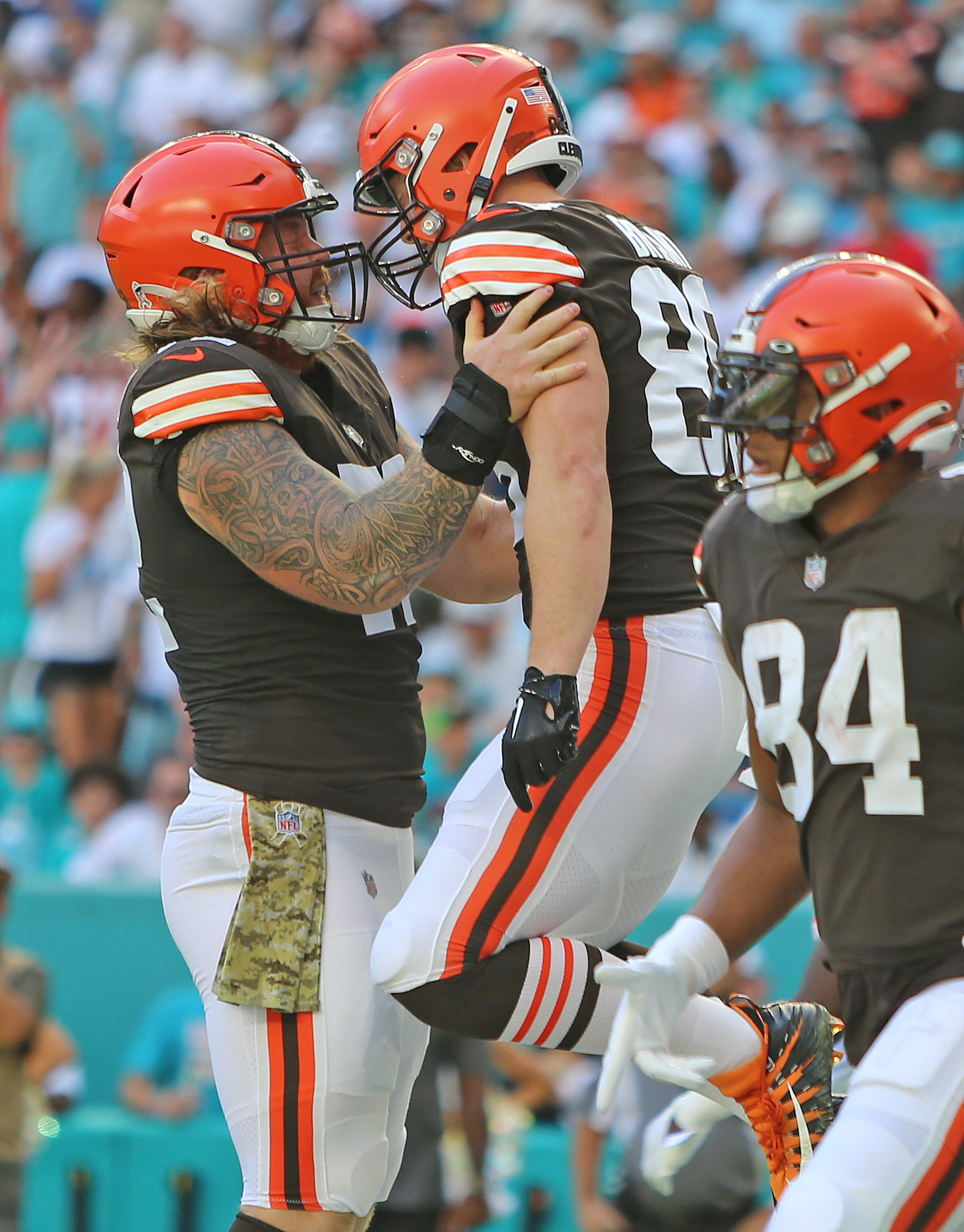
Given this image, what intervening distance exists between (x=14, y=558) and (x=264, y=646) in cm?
585

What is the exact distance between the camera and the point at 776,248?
8359mm

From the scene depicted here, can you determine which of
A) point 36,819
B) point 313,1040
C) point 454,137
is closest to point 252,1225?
point 313,1040

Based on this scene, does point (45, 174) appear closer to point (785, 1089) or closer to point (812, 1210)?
point (785, 1089)

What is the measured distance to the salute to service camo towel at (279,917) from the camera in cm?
316

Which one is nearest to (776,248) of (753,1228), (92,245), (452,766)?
(452,766)

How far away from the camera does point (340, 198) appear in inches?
389

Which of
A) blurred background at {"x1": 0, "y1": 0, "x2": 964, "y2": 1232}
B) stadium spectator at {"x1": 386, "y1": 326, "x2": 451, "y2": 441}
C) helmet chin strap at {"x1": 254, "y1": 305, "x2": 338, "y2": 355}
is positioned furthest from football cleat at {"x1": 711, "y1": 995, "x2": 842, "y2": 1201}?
stadium spectator at {"x1": 386, "y1": 326, "x2": 451, "y2": 441}

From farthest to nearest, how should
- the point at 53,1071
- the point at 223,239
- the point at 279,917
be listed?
the point at 53,1071, the point at 223,239, the point at 279,917

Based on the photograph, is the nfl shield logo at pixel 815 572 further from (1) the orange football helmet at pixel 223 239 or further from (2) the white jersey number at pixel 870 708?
(1) the orange football helmet at pixel 223 239

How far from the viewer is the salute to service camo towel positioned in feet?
10.4

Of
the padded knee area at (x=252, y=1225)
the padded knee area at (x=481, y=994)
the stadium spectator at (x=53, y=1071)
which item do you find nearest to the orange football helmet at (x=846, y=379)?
the padded knee area at (x=481, y=994)

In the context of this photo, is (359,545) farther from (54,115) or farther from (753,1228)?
(54,115)

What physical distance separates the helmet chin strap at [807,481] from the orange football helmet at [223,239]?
1.12 m

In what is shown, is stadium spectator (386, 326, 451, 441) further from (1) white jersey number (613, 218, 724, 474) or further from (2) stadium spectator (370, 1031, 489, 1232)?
(1) white jersey number (613, 218, 724, 474)
